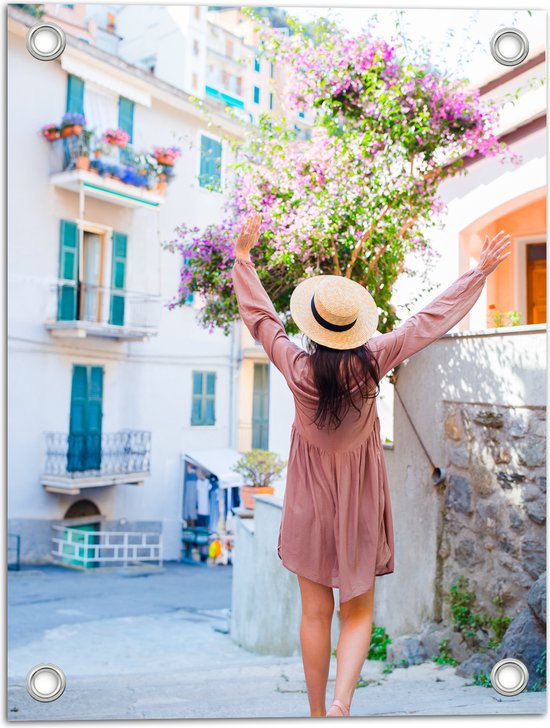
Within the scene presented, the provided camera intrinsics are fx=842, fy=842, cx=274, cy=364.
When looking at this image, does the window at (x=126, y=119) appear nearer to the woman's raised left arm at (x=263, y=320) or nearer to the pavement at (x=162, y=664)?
the woman's raised left arm at (x=263, y=320)

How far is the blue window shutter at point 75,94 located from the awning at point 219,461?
4.42 ft

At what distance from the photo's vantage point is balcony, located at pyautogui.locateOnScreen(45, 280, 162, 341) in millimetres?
3123

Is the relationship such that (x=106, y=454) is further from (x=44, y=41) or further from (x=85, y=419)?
(x=44, y=41)

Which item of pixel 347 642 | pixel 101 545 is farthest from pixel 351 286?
pixel 101 545

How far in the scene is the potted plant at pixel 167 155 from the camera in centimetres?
329

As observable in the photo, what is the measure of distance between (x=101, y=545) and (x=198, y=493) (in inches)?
17.0

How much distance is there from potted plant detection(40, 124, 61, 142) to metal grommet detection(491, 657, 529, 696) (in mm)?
2298

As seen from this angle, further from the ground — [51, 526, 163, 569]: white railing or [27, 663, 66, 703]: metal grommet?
[51, 526, 163, 569]: white railing

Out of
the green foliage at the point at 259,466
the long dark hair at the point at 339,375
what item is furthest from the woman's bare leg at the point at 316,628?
the green foliage at the point at 259,466

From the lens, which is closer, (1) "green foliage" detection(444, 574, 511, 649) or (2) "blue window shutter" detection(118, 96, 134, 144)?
(1) "green foliage" detection(444, 574, 511, 649)

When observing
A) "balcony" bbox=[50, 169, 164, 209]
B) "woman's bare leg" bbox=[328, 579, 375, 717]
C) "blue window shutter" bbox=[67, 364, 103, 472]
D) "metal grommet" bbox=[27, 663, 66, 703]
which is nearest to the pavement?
"metal grommet" bbox=[27, 663, 66, 703]

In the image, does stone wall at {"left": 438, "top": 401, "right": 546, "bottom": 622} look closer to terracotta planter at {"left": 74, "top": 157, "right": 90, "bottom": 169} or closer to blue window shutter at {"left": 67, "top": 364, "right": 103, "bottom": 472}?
blue window shutter at {"left": 67, "top": 364, "right": 103, "bottom": 472}

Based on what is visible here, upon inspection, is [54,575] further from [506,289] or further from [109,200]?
[506,289]

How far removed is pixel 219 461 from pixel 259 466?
0.18 m
